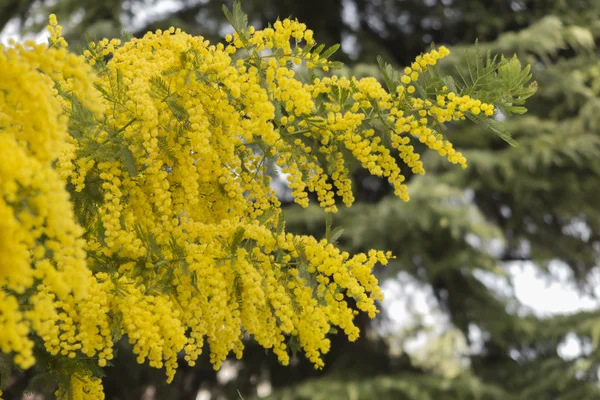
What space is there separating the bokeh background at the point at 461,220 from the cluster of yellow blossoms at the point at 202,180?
10.9 feet

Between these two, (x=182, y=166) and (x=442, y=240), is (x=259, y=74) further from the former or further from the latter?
(x=442, y=240)

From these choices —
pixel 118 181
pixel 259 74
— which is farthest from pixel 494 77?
pixel 118 181

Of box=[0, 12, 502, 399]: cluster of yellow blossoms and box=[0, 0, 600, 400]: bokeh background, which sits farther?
box=[0, 0, 600, 400]: bokeh background

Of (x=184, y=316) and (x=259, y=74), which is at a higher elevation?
(x=259, y=74)

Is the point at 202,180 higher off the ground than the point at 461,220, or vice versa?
the point at 202,180

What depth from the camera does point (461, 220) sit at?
217 inches

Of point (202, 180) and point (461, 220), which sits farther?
point (461, 220)

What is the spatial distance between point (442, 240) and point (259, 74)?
412 cm

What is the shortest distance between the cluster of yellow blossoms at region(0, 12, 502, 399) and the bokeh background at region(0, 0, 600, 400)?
10.9 ft

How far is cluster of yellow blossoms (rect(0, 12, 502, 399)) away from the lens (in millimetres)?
2102

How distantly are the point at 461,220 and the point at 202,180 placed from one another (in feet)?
11.4

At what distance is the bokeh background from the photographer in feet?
19.2

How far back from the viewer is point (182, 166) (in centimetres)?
229

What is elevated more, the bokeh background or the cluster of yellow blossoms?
the cluster of yellow blossoms
